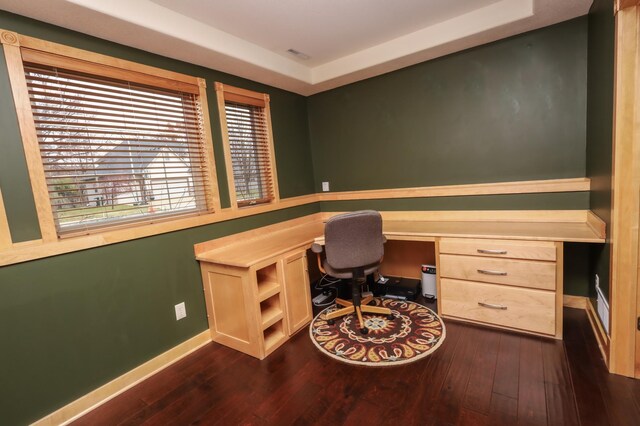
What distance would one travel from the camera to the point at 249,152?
10.0ft

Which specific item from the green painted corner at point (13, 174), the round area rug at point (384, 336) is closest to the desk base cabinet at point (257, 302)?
the round area rug at point (384, 336)

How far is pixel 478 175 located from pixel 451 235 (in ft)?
2.70

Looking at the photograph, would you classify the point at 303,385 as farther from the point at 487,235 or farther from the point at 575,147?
the point at 575,147

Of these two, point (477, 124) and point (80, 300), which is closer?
point (80, 300)

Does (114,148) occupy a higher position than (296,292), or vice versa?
(114,148)

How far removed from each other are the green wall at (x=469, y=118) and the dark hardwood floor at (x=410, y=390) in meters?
1.46

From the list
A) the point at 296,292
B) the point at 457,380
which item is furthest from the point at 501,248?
the point at 296,292

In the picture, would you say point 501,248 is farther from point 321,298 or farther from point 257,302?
point 257,302

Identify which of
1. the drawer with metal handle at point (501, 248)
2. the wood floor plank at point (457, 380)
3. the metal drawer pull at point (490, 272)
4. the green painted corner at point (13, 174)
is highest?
the green painted corner at point (13, 174)

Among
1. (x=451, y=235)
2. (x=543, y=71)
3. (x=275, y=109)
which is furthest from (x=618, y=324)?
(x=275, y=109)

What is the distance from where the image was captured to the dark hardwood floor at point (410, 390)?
5.14 ft

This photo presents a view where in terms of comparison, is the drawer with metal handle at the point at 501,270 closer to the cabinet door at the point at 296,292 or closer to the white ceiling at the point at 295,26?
the cabinet door at the point at 296,292

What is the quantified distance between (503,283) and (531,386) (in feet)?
2.36

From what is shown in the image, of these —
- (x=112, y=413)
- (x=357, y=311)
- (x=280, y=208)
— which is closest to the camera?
(x=112, y=413)
